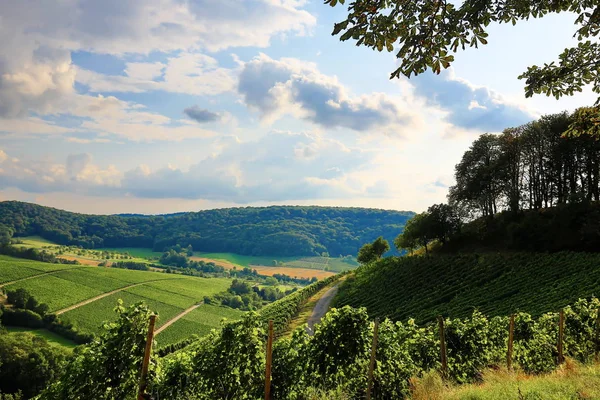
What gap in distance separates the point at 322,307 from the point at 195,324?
4476cm

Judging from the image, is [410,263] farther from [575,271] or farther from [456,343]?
[456,343]

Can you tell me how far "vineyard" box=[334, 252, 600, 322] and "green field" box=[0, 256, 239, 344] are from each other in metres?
45.8

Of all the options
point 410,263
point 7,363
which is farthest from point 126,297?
point 410,263

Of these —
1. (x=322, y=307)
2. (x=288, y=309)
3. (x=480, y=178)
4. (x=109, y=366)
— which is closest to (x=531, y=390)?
(x=109, y=366)

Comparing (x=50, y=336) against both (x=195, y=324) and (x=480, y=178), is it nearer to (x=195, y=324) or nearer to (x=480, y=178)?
(x=195, y=324)

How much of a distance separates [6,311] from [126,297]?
2497 centimetres

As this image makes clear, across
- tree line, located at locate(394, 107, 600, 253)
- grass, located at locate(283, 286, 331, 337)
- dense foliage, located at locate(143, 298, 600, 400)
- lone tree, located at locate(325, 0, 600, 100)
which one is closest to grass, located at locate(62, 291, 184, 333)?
grass, located at locate(283, 286, 331, 337)

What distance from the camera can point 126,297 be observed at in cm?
9038

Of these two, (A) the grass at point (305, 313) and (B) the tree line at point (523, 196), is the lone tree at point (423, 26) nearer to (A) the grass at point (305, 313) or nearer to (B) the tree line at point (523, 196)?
(A) the grass at point (305, 313)

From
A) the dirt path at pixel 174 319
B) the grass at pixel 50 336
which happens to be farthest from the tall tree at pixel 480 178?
the grass at pixel 50 336

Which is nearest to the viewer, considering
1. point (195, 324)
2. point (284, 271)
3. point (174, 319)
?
point (195, 324)

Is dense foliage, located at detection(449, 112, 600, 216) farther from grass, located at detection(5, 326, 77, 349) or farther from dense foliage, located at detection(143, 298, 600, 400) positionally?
grass, located at detection(5, 326, 77, 349)

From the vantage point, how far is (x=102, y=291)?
3622 inches

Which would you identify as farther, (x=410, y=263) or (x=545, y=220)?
(x=410, y=263)
